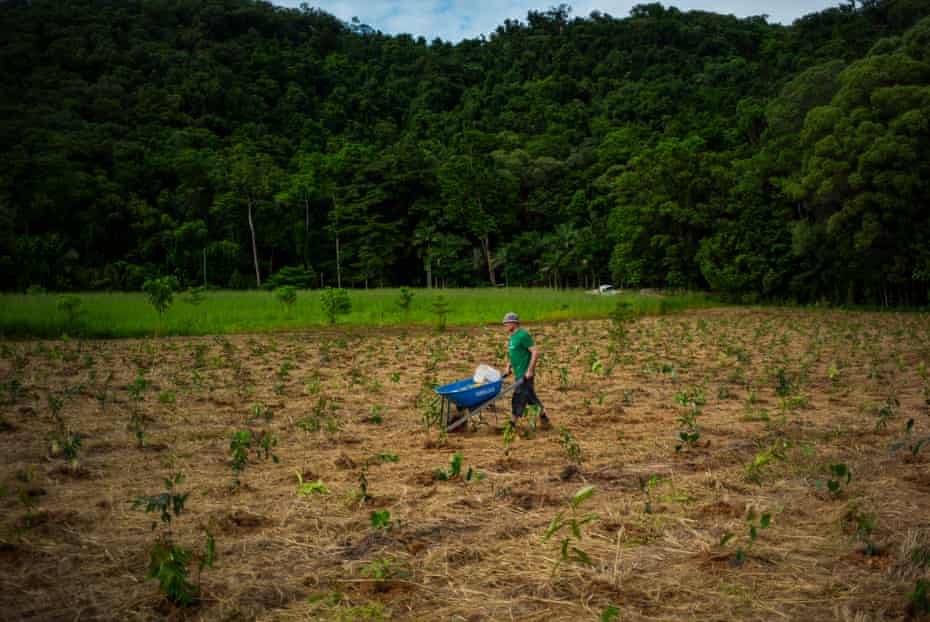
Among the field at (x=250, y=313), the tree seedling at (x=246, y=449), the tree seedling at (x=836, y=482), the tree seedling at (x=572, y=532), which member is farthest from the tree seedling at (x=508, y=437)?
the field at (x=250, y=313)

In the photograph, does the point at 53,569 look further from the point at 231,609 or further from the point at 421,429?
the point at 421,429

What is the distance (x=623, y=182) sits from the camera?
4519 cm

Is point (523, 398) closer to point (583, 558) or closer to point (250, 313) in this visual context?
point (583, 558)

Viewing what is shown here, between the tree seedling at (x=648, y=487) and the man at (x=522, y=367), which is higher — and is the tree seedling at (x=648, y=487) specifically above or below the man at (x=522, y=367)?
below

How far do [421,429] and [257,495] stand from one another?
102 inches

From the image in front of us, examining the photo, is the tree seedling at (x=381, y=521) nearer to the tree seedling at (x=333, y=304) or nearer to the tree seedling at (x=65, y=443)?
the tree seedling at (x=65, y=443)

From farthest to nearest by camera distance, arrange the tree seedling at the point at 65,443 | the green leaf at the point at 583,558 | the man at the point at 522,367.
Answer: the man at the point at 522,367 → the tree seedling at the point at 65,443 → the green leaf at the point at 583,558

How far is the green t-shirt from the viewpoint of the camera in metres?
7.21

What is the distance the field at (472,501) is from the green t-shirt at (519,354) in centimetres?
77

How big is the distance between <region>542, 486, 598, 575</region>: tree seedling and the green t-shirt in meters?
2.84

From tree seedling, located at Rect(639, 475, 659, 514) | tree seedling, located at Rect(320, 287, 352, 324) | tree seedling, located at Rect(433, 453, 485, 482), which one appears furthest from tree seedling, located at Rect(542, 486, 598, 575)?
tree seedling, located at Rect(320, 287, 352, 324)

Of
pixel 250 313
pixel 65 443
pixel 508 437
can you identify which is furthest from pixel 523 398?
pixel 250 313

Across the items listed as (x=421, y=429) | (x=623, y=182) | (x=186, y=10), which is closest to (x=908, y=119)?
(x=623, y=182)

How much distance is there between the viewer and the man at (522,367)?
703 centimetres
